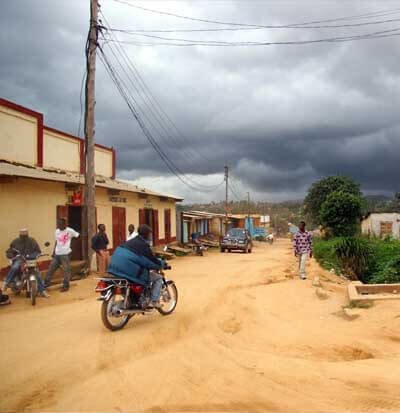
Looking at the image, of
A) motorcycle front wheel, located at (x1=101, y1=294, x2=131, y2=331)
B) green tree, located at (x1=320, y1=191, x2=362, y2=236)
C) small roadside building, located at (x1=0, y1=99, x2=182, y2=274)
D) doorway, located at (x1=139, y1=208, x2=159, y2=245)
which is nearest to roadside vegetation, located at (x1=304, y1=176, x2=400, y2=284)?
green tree, located at (x1=320, y1=191, x2=362, y2=236)

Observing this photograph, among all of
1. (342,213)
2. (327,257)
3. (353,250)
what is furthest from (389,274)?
(342,213)

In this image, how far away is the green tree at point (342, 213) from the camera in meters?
33.3

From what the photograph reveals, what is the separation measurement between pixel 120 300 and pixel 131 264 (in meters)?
0.61

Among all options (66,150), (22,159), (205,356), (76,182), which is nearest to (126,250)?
(205,356)

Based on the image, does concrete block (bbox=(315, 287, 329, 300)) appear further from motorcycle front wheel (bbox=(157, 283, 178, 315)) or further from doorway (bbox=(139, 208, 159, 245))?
doorway (bbox=(139, 208, 159, 245))

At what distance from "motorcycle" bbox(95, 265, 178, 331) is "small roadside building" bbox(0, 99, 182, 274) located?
6478 mm

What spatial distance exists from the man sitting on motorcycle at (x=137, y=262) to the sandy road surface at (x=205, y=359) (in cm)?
81

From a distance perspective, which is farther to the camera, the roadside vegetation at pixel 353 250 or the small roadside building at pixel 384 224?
the small roadside building at pixel 384 224

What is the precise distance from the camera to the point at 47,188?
16.2 m

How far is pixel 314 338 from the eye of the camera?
24.7 ft

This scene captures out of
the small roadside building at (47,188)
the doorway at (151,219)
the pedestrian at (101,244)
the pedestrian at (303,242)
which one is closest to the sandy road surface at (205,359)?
the pedestrian at (101,244)

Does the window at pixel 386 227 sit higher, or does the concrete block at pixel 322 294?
the window at pixel 386 227

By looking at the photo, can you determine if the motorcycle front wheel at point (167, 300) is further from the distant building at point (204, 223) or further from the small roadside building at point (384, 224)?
Result: the small roadside building at point (384, 224)

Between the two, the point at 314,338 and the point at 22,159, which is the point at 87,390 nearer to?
the point at 314,338
